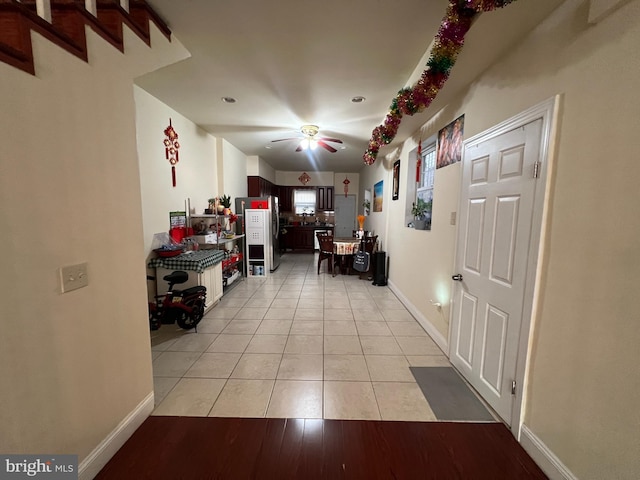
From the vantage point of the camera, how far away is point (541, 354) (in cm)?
140

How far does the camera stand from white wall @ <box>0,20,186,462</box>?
0.98 meters

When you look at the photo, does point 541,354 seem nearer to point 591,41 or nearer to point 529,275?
point 529,275

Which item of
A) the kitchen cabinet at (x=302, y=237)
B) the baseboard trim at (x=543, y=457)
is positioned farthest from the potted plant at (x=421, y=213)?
the kitchen cabinet at (x=302, y=237)

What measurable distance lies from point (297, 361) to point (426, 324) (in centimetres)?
159

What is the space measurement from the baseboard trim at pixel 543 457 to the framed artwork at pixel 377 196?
442 cm

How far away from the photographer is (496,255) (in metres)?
1.73

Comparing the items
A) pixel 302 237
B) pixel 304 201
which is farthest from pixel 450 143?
pixel 304 201

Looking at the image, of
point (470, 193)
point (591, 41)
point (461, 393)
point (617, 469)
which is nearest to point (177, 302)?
point (461, 393)

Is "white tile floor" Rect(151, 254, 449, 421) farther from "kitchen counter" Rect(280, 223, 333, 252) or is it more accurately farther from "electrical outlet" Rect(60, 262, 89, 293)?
"kitchen counter" Rect(280, 223, 333, 252)

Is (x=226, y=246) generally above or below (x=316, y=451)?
above

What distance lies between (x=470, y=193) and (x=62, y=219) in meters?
2.57

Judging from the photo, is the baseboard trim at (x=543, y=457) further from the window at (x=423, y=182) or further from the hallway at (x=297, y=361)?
the window at (x=423, y=182)

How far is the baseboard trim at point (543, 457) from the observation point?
126 cm

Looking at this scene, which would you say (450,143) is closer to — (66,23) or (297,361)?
(297,361)
